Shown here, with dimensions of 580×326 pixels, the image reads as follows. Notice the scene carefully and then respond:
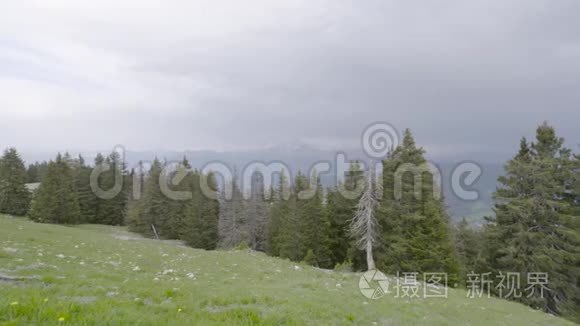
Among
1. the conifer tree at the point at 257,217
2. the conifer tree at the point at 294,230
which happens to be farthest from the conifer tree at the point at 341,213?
the conifer tree at the point at 257,217

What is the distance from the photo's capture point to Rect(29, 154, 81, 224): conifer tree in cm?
5412

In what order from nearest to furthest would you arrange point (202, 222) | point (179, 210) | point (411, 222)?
1. point (411, 222)
2. point (202, 222)
3. point (179, 210)

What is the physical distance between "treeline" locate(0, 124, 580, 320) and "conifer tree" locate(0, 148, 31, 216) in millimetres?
154

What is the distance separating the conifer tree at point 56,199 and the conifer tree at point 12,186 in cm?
768

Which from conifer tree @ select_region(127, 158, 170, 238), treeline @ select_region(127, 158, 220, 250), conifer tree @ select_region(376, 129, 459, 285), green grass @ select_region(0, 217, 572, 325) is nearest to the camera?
green grass @ select_region(0, 217, 572, 325)

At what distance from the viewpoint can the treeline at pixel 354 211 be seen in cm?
2730

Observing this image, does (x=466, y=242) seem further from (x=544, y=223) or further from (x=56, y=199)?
(x=56, y=199)

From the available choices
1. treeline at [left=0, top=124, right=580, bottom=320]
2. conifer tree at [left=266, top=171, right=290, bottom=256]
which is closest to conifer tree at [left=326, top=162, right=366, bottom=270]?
treeline at [left=0, top=124, right=580, bottom=320]

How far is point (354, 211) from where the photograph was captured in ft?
115

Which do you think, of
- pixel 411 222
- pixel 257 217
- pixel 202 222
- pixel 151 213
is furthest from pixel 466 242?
pixel 151 213

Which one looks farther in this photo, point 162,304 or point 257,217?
point 257,217

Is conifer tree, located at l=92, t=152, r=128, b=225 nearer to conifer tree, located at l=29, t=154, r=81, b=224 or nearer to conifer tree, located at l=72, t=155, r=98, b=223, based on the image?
conifer tree, located at l=72, t=155, r=98, b=223

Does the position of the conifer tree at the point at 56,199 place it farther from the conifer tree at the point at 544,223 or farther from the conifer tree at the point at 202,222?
the conifer tree at the point at 544,223

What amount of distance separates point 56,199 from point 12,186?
13285 millimetres
